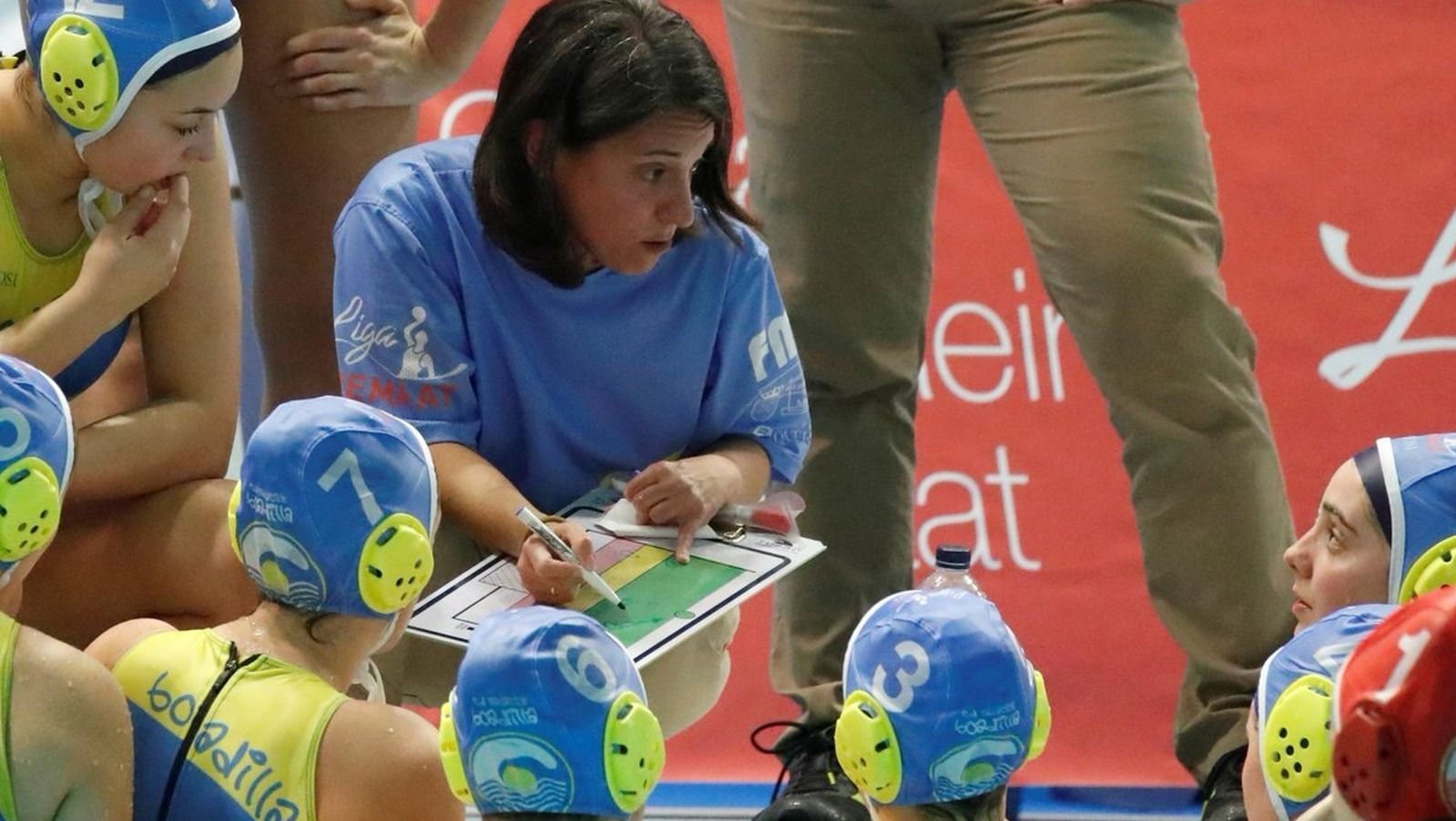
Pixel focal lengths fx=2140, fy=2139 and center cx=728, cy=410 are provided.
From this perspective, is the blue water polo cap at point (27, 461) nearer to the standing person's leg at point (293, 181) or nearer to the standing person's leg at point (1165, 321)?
the standing person's leg at point (293, 181)

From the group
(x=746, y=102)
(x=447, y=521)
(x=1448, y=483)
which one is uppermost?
(x=746, y=102)

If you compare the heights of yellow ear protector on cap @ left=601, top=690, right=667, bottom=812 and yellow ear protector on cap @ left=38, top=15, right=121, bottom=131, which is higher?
yellow ear protector on cap @ left=38, top=15, right=121, bottom=131

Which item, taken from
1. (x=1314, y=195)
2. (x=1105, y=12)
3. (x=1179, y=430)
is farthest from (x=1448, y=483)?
(x=1314, y=195)

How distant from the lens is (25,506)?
75.0 inches

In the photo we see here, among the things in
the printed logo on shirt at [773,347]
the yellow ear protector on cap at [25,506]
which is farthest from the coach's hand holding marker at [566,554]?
the yellow ear protector on cap at [25,506]

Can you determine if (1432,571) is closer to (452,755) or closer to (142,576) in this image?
(452,755)

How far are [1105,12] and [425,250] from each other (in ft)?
3.32

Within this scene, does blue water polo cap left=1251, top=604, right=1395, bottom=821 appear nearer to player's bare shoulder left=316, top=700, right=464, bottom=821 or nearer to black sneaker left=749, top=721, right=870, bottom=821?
player's bare shoulder left=316, top=700, right=464, bottom=821

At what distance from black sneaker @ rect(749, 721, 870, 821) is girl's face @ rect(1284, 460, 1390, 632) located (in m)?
0.86

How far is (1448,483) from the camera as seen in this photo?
2.24 m

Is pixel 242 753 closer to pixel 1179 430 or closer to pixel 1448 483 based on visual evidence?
pixel 1448 483

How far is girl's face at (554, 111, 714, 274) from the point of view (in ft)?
8.84

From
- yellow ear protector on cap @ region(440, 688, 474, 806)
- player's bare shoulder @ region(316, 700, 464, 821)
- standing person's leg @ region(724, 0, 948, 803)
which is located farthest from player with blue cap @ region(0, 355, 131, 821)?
standing person's leg @ region(724, 0, 948, 803)

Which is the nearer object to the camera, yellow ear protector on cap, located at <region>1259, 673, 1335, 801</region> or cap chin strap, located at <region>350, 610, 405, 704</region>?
yellow ear protector on cap, located at <region>1259, 673, 1335, 801</region>
